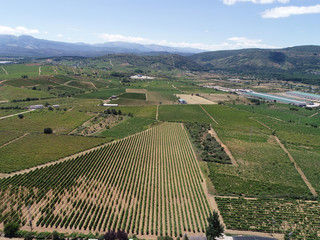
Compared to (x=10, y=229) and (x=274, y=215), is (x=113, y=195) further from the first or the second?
(x=274, y=215)

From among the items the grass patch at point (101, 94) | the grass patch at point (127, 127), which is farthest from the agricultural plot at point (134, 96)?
the grass patch at point (127, 127)

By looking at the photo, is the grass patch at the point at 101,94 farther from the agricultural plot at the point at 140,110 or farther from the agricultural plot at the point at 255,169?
the agricultural plot at the point at 255,169

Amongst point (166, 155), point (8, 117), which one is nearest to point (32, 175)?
point (166, 155)

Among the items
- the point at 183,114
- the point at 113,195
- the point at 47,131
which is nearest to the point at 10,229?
the point at 113,195

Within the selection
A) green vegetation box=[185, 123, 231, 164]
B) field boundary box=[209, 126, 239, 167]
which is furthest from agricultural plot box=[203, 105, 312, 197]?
green vegetation box=[185, 123, 231, 164]

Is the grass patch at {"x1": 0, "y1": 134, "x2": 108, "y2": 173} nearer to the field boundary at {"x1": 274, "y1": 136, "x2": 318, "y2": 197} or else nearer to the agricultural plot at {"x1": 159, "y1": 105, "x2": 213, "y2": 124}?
the agricultural plot at {"x1": 159, "y1": 105, "x2": 213, "y2": 124}

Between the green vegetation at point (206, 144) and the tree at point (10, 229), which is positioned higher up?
the green vegetation at point (206, 144)
